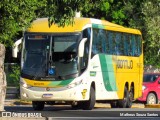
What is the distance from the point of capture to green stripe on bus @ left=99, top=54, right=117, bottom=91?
105 ft

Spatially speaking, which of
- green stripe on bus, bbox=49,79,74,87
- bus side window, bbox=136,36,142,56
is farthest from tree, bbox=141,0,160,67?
green stripe on bus, bbox=49,79,74,87

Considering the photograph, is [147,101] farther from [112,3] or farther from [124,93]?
[112,3]

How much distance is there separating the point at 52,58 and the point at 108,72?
366 cm

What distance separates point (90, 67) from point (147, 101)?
388 inches

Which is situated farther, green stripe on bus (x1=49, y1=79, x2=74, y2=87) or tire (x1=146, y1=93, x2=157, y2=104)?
tire (x1=146, y1=93, x2=157, y2=104)

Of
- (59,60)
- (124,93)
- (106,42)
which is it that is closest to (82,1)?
(59,60)

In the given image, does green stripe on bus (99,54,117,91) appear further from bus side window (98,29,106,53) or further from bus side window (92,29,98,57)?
bus side window (92,29,98,57)

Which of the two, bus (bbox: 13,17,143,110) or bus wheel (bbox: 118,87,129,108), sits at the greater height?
bus (bbox: 13,17,143,110)

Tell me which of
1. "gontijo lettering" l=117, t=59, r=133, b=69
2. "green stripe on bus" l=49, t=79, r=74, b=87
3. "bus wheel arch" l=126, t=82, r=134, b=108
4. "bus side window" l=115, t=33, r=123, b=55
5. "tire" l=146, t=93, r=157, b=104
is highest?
"bus side window" l=115, t=33, r=123, b=55

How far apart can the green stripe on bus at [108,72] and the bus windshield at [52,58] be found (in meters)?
2.16

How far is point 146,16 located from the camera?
5194 cm

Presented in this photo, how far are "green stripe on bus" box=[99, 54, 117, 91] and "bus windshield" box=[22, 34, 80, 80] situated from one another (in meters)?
2.16

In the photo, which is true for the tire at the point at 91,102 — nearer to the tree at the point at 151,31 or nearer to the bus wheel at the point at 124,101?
the bus wheel at the point at 124,101

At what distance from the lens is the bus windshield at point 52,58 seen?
97.8 ft
